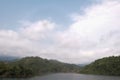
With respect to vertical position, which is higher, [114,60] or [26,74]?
[114,60]

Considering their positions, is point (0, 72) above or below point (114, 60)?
below

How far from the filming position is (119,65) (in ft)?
571

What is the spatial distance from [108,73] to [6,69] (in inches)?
3486

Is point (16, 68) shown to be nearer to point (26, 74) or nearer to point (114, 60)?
point (26, 74)

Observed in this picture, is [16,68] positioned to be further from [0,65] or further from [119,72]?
[119,72]

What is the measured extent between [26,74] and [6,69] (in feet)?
55.4

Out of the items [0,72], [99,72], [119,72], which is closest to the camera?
[0,72]

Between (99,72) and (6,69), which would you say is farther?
(99,72)

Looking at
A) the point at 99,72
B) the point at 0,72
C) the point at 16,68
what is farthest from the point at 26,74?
the point at 99,72

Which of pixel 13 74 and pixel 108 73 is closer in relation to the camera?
pixel 13 74

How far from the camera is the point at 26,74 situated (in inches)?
5443

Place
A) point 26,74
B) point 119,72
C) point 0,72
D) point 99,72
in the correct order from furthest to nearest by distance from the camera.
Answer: point 99,72
point 119,72
point 26,74
point 0,72

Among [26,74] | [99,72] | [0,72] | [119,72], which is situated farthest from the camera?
[99,72]

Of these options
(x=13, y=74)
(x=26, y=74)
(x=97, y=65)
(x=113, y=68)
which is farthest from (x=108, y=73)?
(x=13, y=74)
